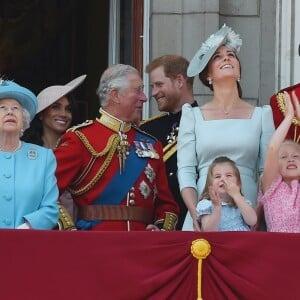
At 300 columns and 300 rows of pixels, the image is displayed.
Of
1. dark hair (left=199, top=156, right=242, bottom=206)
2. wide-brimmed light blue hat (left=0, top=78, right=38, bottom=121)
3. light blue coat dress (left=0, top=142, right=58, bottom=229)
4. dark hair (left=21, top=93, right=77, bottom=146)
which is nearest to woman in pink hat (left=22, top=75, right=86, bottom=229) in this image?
dark hair (left=21, top=93, right=77, bottom=146)

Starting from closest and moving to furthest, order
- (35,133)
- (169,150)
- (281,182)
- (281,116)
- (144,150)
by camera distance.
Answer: (281,182)
(281,116)
(144,150)
(35,133)
(169,150)

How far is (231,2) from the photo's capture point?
8.27m

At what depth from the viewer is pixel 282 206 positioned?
6082 millimetres

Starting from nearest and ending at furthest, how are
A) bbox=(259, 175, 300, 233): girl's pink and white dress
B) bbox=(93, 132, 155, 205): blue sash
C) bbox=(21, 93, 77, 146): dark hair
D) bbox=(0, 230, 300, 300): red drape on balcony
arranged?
bbox=(0, 230, 300, 300): red drape on balcony < bbox=(259, 175, 300, 233): girl's pink and white dress < bbox=(93, 132, 155, 205): blue sash < bbox=(21, 93, 77, 146): dark hair

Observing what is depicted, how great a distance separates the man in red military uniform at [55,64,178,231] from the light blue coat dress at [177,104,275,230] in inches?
8.4

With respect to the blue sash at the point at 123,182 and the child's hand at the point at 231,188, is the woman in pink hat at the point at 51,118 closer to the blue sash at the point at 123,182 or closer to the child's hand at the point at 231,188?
the blue sash at the point at 123,182

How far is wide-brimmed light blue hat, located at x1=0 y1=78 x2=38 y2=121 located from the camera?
608cm

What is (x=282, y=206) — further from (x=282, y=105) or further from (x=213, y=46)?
(x=213, y=46)

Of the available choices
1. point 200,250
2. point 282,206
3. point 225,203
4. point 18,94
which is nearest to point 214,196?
point 225,203

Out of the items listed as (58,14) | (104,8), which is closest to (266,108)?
(104,8)

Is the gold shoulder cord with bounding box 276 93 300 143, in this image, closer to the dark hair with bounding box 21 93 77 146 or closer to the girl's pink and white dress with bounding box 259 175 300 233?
the girl's pink and white dress with bounding box 259 175 300 233

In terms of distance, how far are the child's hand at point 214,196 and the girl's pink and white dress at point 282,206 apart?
0.25 meters

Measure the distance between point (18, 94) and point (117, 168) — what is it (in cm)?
72

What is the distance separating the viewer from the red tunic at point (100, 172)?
6.45m
